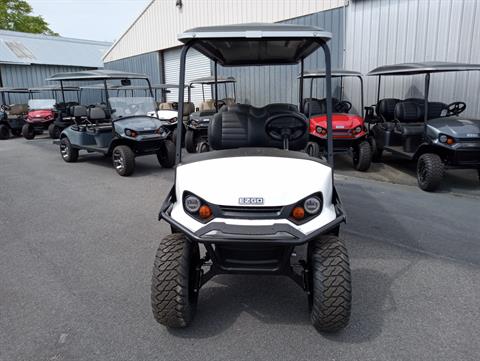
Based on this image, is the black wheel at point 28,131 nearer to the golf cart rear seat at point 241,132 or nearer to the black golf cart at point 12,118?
the black golf cart at point 12,118

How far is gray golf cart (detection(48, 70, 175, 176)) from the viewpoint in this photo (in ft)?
24.1

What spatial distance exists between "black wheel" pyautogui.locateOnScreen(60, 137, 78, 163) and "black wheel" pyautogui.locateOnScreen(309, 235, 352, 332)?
25.6 ft

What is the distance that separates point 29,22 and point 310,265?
1601 inches

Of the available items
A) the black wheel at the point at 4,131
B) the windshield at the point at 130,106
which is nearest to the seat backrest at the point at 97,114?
the windshield at the point at 130,106

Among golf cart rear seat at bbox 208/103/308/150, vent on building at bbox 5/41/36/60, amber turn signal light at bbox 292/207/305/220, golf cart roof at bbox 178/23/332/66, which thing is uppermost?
vent on building at bbox 5/41/36/60

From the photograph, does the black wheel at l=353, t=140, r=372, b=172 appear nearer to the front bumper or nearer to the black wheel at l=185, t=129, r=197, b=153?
the black wheel at l=185, t=129, r=197, b=153

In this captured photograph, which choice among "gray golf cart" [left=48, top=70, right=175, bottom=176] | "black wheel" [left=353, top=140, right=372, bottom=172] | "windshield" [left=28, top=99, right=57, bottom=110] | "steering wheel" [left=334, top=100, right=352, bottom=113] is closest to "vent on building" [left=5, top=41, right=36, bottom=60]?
"windshield" [left=28, top=99, right=57, bottom=110]

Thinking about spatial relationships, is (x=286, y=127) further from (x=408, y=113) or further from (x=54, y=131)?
(x=54, y=131)

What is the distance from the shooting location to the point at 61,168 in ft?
27.7

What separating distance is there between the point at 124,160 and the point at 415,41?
637 cm

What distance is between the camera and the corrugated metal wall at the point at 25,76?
2141cm

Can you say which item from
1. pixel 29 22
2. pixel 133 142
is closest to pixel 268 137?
pixel 133 142

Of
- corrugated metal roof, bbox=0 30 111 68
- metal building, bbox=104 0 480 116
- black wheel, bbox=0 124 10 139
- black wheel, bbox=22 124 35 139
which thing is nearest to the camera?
metal building, bbox=104 0 480 116

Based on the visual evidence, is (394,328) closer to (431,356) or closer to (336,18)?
(431,356)
